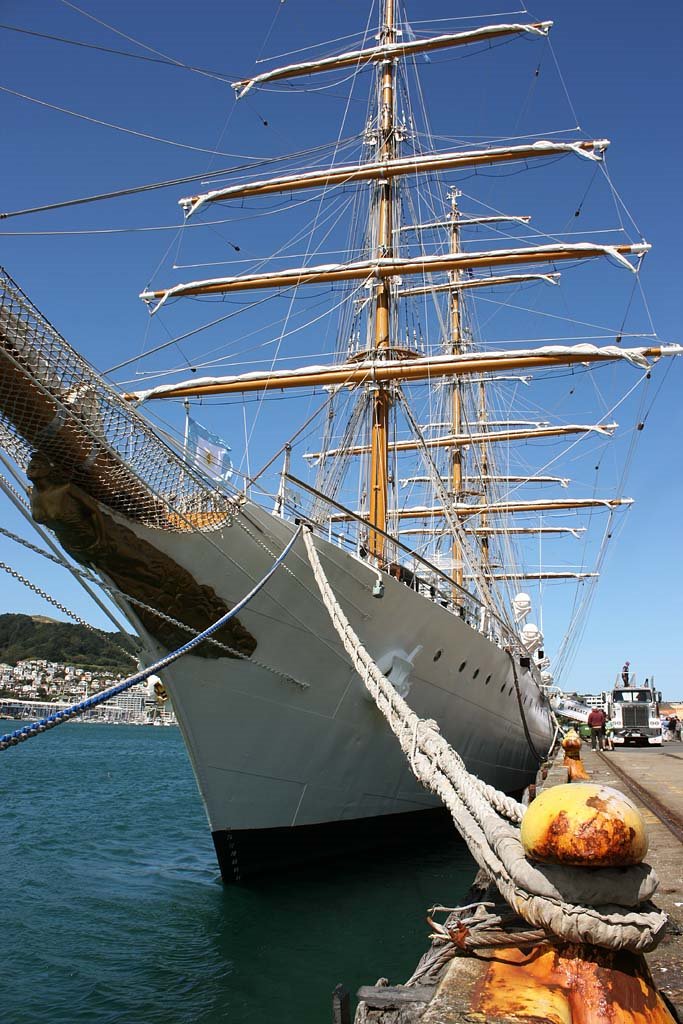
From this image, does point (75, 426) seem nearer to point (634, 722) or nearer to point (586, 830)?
point (586, 830)

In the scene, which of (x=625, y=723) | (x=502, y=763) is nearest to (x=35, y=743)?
(x=625, y=723)

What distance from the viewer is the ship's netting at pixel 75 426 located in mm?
5723

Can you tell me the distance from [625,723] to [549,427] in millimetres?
12299

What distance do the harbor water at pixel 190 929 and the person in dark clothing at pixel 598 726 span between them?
295 inches

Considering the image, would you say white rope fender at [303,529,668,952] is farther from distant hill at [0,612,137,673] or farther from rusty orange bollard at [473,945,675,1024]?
distant hill at [0,612,137,673]

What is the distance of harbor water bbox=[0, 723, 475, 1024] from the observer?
6.38 metres

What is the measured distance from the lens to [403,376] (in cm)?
1559

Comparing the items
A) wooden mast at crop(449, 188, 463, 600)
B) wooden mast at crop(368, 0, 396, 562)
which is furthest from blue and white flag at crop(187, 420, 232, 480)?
wooden mast at crop(449, 188, 463, 600)

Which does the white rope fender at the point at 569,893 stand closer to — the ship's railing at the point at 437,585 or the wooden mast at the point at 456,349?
the ship's railing at the point at 437,585

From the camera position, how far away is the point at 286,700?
31.5 ft

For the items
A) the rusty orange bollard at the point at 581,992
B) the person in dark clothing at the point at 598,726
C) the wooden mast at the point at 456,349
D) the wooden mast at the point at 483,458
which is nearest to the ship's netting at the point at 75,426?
the rusty orange bollard at the point at 581,992

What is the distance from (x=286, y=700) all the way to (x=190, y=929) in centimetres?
270

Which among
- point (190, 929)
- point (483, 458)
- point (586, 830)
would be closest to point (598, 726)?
point (190, 929)

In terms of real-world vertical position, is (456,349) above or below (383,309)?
above
